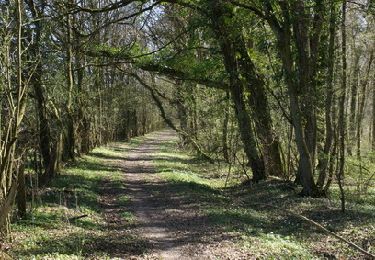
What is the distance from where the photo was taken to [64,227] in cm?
1112

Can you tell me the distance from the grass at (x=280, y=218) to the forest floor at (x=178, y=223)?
0.9 inches

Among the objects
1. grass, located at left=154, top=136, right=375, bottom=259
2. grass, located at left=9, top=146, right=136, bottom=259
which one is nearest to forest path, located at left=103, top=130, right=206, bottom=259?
grass, located at left=9, top=146, right=136, bottom=259

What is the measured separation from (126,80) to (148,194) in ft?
97.6

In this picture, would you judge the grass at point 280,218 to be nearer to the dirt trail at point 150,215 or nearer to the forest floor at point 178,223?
the forest floor at point 178,223

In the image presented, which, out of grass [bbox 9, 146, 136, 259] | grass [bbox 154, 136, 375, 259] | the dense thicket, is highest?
the dense thicket

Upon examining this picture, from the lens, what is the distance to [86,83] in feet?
100

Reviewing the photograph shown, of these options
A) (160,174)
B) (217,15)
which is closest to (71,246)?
(217,15)

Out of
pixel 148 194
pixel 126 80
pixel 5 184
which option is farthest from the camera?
pixel 126 80

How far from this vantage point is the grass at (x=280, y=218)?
1016 cm

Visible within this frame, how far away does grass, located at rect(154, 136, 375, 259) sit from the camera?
10.2m

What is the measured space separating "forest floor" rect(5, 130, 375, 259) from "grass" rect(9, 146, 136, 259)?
0.06 ft

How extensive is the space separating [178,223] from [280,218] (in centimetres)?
311

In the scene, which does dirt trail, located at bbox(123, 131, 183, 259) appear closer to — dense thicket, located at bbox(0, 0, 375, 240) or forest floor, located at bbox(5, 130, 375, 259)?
forest floor, located at bbox(5, 130, 375, 259)

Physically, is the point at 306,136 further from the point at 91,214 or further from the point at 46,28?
the point at 46,28
